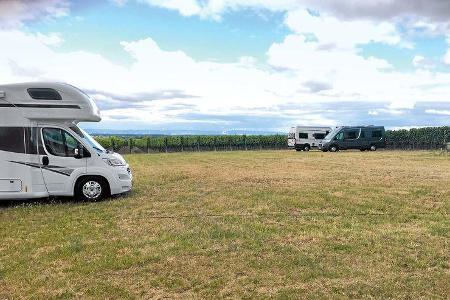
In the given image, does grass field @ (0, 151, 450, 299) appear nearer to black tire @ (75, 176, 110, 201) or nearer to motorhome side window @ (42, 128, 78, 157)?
black tire @ (75, 176, 110, 201)

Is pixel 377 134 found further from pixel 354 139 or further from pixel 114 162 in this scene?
pixel 114 162

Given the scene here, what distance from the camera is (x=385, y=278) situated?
243 inches

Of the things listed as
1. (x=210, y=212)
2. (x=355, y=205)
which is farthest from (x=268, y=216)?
(x=355, y=205)

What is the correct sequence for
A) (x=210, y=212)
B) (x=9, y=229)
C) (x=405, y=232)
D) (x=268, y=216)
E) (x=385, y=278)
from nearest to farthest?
(x=385, y=278) → (x=405, y=232) → (x=9, y=229) → (x=268, y=216) → (x=210, y=212)

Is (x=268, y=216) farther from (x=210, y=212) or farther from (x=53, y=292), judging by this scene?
(x=53, y=292)

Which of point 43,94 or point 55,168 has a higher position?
point 43,94

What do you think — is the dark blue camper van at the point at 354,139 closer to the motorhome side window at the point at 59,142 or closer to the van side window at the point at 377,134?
the van side window at the point at 377,134

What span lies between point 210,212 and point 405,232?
439 cm

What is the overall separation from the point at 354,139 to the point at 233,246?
38460 millimetres

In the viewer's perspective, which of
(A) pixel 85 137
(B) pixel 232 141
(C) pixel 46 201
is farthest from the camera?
(B) pixel 232 141

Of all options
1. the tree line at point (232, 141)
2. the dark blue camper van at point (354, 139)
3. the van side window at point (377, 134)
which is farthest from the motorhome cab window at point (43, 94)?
the tree line at point (232, 141)

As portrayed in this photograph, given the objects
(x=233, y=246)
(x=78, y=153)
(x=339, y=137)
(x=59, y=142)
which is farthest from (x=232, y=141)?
(x=233, y=246)

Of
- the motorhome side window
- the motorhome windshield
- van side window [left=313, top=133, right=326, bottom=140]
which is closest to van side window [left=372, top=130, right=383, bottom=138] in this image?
van side window [left=313, top=133, right=326, bottom=140]

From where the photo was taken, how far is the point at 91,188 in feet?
42.8
